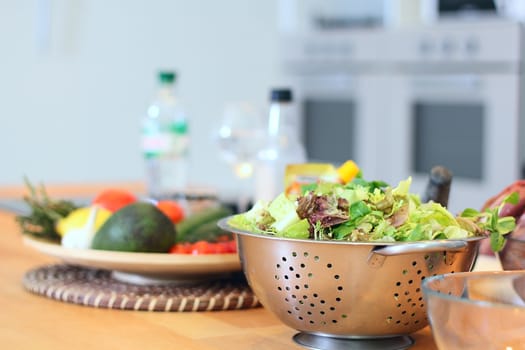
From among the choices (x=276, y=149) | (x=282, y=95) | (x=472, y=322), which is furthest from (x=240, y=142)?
(x=472, y=322)

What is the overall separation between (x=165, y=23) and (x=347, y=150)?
966 mm

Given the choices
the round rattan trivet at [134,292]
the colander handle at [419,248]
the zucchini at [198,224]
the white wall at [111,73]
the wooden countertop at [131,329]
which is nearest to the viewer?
the colander handle at [419,248]

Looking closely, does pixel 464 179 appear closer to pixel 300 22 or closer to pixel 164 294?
pixel 300 22

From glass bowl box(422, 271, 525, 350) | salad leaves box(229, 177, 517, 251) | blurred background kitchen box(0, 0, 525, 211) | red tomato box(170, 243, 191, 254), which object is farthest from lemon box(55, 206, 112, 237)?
blurred background kitchen box(0, 0, 525, 211)

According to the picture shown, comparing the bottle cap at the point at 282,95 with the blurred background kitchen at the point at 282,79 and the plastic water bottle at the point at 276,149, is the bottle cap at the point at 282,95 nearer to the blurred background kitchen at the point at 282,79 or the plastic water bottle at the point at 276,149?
the plastic water bottle at the point at 276,149

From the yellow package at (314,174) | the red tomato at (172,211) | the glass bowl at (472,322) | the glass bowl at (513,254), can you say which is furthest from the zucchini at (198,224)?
the glass bowl at (472,322)

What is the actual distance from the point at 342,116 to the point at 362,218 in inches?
132

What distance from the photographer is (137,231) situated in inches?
49.6

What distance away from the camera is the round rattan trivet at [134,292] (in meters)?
1.21

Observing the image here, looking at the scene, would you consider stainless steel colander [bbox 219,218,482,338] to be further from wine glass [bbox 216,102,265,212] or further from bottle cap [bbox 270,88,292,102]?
wine glass [bbox 216,102,265,212]

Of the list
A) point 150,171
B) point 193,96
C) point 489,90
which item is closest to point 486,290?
point 150,171

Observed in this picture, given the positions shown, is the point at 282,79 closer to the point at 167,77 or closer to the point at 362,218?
the point at 167,77

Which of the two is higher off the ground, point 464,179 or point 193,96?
point 193,96

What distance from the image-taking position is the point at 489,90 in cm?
360
